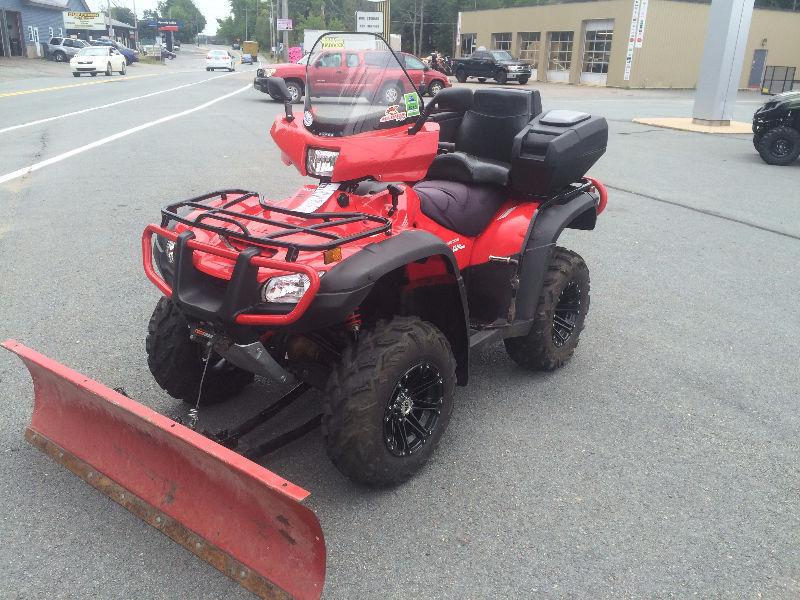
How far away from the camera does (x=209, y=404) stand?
144 inches

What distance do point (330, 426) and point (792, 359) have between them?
343 centimetres

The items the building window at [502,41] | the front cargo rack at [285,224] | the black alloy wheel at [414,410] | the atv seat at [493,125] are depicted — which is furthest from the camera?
the building window at [502,41]

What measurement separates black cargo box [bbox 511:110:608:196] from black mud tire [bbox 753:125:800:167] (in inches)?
408

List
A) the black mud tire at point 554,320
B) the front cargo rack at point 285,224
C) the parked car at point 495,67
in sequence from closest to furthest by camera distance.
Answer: the front cargo rack at point 285,224, the black mud tire at point 554,320, the parked car at point 495,67

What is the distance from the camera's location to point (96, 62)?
35562mm

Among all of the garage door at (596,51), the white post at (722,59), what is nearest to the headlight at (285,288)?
the white post at (722,59)

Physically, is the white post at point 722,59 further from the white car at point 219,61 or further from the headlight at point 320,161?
the white car at point 219,61

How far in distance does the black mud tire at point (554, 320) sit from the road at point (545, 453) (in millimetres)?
139

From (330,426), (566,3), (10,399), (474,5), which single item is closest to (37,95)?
(10,399)

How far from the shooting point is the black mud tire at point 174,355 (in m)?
3.29

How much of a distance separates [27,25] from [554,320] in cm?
5747

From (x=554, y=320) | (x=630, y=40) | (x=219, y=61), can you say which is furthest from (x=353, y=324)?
(x=219, y=61)

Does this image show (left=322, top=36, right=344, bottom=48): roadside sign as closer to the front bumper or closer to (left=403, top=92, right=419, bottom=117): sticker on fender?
(left=403, top=92, right=419, bottom=117): sticker on fender

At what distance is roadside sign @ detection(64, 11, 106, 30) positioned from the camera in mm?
67562
